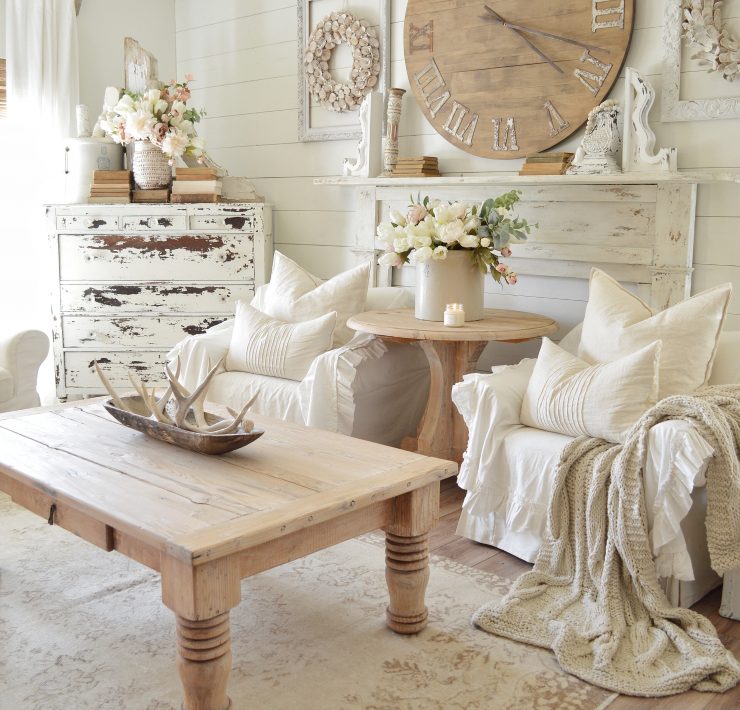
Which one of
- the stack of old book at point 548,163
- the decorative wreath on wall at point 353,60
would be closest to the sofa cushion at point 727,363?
the stack of old book at point 548,163

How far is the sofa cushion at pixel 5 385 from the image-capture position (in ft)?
11.5

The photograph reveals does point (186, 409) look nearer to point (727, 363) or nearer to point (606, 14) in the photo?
point (727, 363)

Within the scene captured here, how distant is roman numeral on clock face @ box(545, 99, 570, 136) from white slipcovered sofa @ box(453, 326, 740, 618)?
1025 mm

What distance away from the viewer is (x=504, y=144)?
3.65 m

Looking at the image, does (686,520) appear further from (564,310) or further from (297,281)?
(297,281)

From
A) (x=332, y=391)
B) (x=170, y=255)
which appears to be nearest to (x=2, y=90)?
(x=170, y=255)

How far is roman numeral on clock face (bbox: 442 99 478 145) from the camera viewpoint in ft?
12.3

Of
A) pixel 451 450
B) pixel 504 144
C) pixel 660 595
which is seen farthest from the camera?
pixel 504 144

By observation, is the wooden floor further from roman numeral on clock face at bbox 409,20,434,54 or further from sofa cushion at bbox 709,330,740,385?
roman numeral on clock face at bbox 409,20,434,54

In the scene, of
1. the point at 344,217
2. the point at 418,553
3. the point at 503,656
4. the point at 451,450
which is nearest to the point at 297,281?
the point at 344,217

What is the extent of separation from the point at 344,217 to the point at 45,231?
4.94 feet

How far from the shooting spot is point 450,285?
3.29 metres

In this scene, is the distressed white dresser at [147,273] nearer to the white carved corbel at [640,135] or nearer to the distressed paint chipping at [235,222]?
the distressed paint chipping at [235,222]

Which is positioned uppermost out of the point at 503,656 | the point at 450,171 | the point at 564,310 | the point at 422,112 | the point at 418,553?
the point at 422,112
